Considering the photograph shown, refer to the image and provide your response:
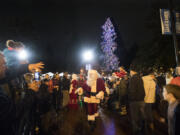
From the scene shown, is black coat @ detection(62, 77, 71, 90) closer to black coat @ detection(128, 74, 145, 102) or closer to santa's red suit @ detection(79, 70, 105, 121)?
santa's red suit @ detection(79, 70, 105, 121)

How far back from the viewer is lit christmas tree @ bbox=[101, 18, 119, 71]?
24.0m

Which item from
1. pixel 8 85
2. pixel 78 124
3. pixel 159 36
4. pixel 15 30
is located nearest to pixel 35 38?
pixel 15 30

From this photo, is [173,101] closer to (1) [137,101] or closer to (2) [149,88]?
(1) [137,101]

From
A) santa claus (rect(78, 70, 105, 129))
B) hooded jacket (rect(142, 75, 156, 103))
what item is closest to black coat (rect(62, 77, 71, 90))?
santa claus (rect(78, 70, 105, 129))

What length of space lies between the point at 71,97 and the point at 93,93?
4.58m

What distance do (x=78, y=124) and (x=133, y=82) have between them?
10.4 ft

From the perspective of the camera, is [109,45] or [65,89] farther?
[109,45]

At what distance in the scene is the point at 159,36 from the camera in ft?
65.1

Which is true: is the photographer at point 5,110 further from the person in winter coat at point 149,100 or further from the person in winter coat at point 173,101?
the person in winter coat at point 149,100

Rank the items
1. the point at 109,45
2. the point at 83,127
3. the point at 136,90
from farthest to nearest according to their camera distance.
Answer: the point at 109,45
the point at 83,127
the point at 136,90

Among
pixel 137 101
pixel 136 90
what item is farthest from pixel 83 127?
pixel 136 90

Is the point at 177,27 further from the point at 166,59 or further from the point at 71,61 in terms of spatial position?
the point at 71,61

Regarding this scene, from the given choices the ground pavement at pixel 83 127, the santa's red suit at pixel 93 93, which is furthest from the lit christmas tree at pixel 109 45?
the santa's red suit at pixel 93 93

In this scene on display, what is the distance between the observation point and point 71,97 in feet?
33.0
